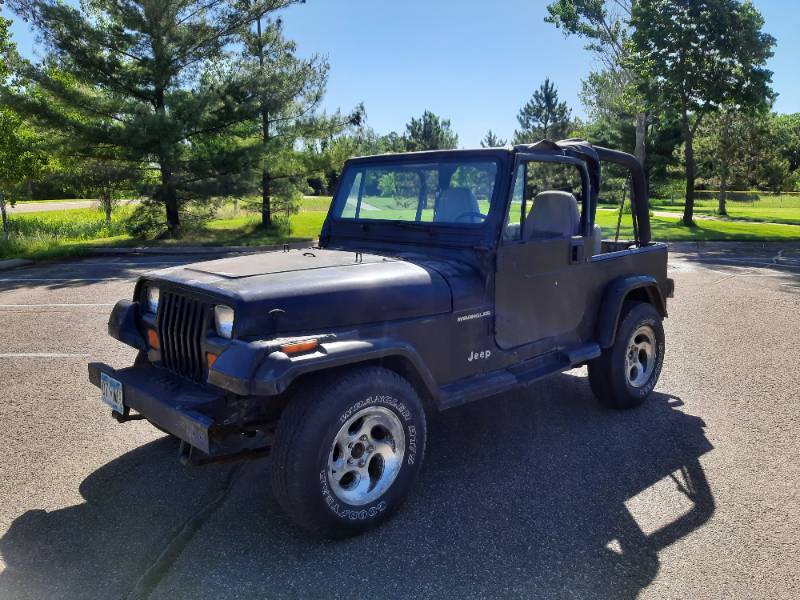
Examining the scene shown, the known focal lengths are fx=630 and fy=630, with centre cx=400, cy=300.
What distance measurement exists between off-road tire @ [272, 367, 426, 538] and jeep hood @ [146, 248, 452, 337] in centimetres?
32

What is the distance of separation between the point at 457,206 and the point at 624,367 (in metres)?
1.88

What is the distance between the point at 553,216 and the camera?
4.27m

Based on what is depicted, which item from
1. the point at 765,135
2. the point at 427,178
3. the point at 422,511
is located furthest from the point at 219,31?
the point at 765,135

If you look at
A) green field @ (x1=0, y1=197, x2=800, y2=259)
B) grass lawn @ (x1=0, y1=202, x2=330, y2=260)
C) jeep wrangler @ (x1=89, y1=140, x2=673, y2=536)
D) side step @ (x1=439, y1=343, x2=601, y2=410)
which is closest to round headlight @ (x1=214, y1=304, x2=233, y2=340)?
jeep wrangler @ (x1=89, y1=140, x2=673, y2=536)

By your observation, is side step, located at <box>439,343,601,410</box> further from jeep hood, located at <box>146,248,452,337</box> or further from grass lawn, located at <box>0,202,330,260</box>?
grass lawn, located at <box>0,202,330,260</box>

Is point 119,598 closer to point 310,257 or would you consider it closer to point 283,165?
point 310,257

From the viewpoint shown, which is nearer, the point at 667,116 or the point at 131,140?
the point at 131,140

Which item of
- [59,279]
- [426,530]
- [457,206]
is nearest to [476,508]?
[426,530]

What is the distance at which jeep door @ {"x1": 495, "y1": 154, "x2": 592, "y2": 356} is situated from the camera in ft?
12.7

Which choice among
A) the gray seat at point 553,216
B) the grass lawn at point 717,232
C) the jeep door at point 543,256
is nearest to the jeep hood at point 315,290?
the jeep door at point 543,256

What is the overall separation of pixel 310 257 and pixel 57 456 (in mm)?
2060

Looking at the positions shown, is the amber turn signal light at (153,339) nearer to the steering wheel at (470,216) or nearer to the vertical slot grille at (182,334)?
the vertical slot grille at (182,334)

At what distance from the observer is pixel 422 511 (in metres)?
3.37

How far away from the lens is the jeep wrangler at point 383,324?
2.93 metres
